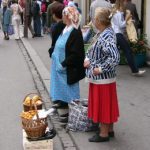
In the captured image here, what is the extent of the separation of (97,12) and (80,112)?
146cm

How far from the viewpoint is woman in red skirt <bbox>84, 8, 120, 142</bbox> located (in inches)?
244

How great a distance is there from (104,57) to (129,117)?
1.86 meters

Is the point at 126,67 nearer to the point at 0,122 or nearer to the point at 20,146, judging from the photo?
the point at 0,122

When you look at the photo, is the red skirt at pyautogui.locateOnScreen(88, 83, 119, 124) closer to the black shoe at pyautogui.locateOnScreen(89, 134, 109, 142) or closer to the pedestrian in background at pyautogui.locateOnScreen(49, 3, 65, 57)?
the black shoe at pyautogui.locateOnScreen(89, 134, 109, 142)

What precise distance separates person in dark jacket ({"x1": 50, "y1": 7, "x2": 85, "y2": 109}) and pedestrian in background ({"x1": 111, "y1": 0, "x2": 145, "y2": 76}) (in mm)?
3874

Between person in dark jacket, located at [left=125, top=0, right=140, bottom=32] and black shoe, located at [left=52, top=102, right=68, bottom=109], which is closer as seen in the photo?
black shoe, located at [left=52, top=102, right=68, bottom=109]

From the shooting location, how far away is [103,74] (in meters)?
6.32

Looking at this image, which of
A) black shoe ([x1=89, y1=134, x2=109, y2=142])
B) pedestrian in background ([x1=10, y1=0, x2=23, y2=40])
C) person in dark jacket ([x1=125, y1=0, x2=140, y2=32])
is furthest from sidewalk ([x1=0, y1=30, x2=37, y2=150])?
pedestrian in background ([x1=10, y1=0, x2=23, y2=40])

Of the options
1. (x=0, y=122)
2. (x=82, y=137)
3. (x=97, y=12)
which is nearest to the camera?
(x=97, y=12)

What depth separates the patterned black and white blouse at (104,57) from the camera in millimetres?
6145

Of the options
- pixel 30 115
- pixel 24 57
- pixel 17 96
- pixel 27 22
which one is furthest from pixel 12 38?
pixel 30 115

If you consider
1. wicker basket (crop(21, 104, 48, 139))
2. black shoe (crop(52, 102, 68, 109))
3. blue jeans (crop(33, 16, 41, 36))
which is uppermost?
wicker basket (crop(21, 104, 48, 139))

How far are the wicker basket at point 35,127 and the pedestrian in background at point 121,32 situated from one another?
5.29 meters

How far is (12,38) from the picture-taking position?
72.6 feet
